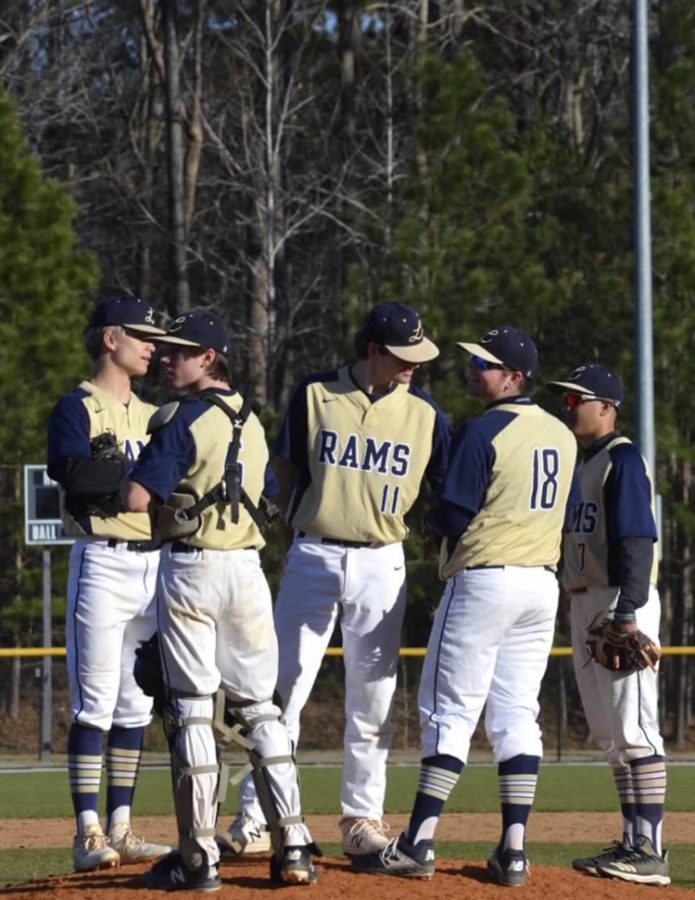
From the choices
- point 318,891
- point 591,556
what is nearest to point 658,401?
point 591,556

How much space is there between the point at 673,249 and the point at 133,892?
1658 centimetres

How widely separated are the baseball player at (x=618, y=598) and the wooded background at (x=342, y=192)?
12651 millimetres

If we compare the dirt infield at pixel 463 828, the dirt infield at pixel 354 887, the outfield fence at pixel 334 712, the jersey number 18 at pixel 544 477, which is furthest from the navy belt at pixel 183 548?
the outfield fence at pixel 334 712

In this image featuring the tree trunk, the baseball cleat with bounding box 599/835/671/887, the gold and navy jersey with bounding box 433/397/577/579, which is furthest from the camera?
the tree trunk

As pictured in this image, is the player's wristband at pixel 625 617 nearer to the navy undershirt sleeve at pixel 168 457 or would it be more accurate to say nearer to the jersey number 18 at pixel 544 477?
the jersey number 18 at pixel 544 477

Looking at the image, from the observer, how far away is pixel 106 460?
7.63 m

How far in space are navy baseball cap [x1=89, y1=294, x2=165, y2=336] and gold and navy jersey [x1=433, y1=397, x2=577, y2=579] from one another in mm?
1513

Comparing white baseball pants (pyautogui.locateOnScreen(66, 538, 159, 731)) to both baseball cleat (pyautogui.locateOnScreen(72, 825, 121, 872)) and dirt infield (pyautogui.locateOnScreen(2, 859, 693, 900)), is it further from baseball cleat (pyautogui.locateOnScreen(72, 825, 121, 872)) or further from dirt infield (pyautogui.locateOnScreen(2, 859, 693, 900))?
dirt infield (pyautogui.locateOnScreen(2, 859, 693, 900))

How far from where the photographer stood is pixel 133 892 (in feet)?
22.5

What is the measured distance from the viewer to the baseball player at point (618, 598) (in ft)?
26.1

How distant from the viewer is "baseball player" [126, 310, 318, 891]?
22.5 feet

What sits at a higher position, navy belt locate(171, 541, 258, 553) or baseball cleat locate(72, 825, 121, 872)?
navy belt locate(171, 541, 258, 553)

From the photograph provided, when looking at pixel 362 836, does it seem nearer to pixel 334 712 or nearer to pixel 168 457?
pixel 168 457

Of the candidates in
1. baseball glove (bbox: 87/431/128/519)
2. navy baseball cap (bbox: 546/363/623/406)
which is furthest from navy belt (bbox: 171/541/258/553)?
navy baseball cap (bbox: 546/363/623/406)
